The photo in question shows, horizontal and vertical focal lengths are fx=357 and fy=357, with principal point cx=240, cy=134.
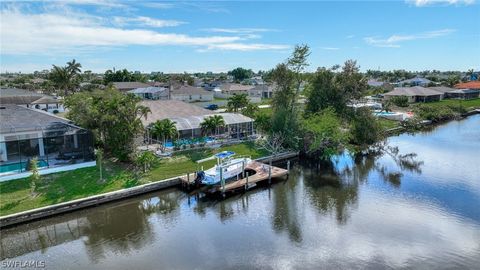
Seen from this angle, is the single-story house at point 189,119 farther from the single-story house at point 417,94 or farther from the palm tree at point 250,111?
the single-story house at point 417,94

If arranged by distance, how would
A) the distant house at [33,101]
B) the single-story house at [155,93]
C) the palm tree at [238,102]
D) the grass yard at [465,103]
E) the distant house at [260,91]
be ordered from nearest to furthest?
1. the palm tree at [238,102]
2. the distant house at [33,101]
3. the single-story house at [155,93]
4. the grass yard at [465,103]
5. the distant house at [260,91]

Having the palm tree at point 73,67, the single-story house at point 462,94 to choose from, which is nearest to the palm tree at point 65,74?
the palm tree at point 73,67

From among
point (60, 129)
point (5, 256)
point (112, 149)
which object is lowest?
point (5, 256)

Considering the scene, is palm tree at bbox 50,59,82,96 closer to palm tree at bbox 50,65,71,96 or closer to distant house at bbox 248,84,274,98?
palm tree at bbox 50,65,71,96

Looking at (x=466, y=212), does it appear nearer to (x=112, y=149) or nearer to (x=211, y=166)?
(x=211, y=166)

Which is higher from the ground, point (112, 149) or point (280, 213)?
point (112, 149)

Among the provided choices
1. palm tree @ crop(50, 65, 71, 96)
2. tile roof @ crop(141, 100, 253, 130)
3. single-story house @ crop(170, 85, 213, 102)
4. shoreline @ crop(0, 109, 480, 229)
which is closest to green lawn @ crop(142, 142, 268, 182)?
shoreline @ crop(0, 109, 480, 229)

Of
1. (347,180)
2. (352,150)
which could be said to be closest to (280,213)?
(347,180)

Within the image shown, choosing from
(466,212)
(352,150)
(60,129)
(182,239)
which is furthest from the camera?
(352,150)
